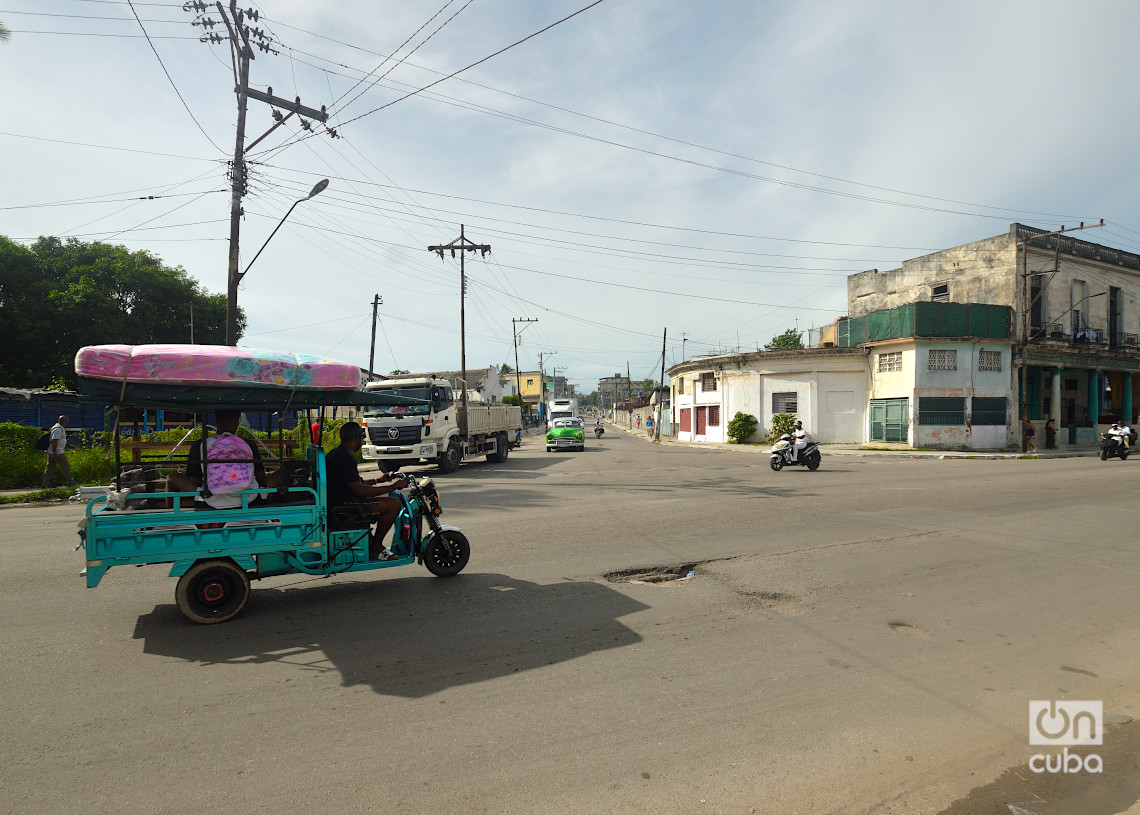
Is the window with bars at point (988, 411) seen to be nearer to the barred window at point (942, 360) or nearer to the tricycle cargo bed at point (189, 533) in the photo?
the barred window at point (942, 360)

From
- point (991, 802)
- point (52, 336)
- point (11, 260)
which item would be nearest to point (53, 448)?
point (991, 802)

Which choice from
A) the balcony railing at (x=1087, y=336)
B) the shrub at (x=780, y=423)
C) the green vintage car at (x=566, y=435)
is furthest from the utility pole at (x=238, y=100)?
the balcony railing at (x=1087, y=336)

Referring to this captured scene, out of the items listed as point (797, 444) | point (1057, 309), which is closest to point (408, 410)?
point (797, 444)

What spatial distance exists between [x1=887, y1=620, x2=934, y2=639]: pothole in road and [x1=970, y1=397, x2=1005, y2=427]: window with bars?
99.2 ft

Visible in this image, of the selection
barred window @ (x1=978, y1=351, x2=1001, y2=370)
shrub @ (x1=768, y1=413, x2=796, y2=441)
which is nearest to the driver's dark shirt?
shrub @ (x1=768, y1=413, x2=796, y2=441)

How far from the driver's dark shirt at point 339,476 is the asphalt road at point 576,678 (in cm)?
96

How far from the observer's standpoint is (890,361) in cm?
3203

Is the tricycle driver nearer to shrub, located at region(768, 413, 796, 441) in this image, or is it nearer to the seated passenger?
the seated passenger

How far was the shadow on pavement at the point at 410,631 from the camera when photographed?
4457 millimetres

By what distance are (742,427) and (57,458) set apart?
30.6m

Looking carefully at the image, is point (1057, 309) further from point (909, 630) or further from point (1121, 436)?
point (909, 630)

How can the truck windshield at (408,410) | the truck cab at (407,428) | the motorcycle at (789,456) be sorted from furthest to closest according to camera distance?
the motorcycle at (789,456) → the truck cab at (407,428) → the truck windshield at (408,410)

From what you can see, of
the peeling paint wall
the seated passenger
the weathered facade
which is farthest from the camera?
the peeling paint wall

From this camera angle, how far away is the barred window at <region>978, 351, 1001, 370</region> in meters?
30.9
